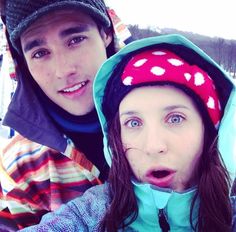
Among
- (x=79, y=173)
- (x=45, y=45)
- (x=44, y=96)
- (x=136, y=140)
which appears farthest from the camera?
(x=44, y=96)

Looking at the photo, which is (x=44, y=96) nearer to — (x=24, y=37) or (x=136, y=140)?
(x=24, y=37)

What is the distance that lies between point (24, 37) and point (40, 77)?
169 millimetres

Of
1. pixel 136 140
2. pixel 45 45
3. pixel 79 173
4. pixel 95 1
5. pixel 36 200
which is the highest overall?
pixel 95 1

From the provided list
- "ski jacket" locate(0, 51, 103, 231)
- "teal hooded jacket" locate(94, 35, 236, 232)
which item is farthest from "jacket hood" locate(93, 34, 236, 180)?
"ski jacket" locate(0, 51, 103, 231)

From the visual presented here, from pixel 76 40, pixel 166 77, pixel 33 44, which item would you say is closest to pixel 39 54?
pixel 33 44

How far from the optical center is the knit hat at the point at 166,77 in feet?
3.32

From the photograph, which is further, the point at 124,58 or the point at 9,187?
the point at 9,187

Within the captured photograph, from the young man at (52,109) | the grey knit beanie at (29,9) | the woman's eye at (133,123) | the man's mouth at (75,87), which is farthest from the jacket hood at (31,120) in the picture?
the woman's eye at (133,123)

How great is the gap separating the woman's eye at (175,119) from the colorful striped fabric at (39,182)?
607mm

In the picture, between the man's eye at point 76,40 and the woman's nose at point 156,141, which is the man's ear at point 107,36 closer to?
the man's eye at point 76,40

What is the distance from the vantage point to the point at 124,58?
45.4 inches

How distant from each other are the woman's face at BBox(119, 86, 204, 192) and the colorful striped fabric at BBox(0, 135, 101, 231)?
20.4 inches

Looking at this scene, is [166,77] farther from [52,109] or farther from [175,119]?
[52,109]

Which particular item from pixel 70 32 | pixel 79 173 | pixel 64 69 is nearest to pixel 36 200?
pixel 79 173
